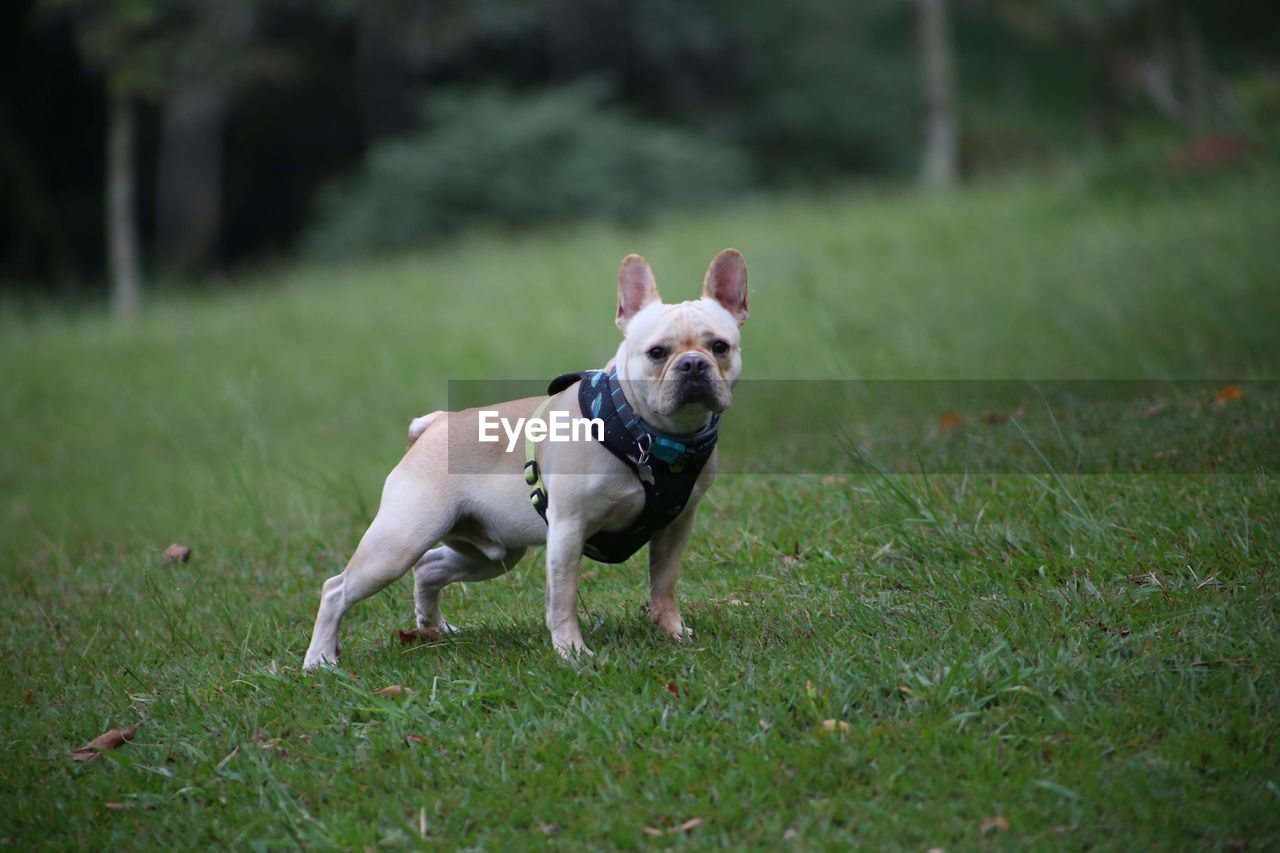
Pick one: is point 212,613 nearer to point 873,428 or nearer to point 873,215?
point 873,428

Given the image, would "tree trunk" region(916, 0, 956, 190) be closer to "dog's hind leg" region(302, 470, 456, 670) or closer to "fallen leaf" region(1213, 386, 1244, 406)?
"fallen leaf" region(1213, 386, 1244, 406)

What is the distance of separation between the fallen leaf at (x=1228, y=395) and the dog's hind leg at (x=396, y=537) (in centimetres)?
468

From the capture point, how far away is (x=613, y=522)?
182 inches

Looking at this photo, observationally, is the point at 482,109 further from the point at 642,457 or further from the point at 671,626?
the point at 642,457

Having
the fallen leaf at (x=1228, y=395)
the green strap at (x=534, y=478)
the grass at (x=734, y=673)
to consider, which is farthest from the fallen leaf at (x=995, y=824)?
the fallen leaf at (x=1228, y=395)

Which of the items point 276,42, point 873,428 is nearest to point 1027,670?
point 873,428

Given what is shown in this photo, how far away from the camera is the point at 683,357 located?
431cm

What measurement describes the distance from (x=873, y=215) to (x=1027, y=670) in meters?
14.1

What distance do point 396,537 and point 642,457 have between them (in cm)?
104

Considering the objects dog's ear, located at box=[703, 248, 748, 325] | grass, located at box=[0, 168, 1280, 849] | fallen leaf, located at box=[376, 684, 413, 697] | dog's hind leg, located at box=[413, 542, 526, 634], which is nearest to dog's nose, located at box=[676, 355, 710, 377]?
dog's ear, located at box=[703, 248, 748, 325]

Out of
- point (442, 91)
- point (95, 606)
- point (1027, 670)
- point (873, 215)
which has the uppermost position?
point (442, 91)

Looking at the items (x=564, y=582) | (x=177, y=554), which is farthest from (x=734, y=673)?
(x=177, y=554)

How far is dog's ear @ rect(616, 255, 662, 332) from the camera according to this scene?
4.79m

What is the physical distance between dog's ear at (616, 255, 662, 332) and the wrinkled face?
0.12 metres
